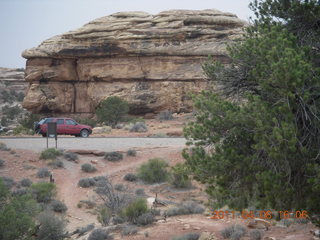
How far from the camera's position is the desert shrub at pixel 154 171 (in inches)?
685

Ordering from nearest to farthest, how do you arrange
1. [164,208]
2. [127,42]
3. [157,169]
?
[164,208], [157,169], [127,42]

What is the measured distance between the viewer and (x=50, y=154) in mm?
19141

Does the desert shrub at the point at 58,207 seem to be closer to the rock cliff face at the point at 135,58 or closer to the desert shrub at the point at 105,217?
the desert shrub at the point at 105,217

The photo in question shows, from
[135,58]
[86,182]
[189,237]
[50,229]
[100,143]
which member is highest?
[135,58]

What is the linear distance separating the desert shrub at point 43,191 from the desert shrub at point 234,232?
7.96m

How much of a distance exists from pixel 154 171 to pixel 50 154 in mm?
5334

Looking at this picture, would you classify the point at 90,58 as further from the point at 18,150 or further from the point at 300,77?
the point at 300,77

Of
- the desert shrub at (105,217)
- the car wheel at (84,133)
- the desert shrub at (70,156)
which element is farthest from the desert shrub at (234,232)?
the car wheel at (84,133)

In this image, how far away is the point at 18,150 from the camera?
20.2m

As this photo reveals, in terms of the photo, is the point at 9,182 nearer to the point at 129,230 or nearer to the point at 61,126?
the point at 129,230

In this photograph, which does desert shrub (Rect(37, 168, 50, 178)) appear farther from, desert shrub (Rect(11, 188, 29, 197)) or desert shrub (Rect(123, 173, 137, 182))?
desert shrub (Rect(123, 173, 137, 182))

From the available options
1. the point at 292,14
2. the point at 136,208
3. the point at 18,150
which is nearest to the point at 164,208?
the point at 136,208

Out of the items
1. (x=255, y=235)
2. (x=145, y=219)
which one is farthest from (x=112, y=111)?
(x=255, y=235)

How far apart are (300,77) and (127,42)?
3488cm
